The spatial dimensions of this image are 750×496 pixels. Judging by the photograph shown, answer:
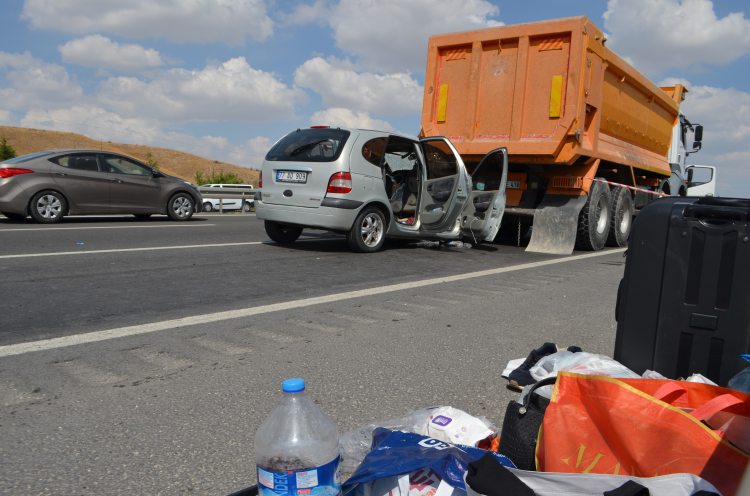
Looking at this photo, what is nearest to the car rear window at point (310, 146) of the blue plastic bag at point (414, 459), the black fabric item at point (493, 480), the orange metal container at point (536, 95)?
the orange metal container at point (536, 95)

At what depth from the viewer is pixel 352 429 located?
7.71 feet

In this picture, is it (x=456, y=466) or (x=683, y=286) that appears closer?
(x=456, y=466)

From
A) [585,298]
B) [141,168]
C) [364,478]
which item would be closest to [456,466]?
[364,478]

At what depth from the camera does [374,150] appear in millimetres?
7750

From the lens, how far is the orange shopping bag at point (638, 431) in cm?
158

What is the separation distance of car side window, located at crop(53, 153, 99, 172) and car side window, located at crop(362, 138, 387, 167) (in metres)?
6.35

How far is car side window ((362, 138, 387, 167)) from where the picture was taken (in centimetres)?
759

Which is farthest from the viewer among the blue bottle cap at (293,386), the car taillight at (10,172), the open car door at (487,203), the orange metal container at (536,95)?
the car taillight at (10,172)

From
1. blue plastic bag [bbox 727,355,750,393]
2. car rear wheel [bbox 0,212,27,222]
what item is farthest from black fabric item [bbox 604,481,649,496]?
car rear wheel [bbox 0,212,27,222]

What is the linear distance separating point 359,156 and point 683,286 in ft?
17.9

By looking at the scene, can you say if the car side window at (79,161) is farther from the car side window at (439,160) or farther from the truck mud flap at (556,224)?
the truck mud flap at (556,224)

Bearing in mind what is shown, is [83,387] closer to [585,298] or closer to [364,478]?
[364,478]

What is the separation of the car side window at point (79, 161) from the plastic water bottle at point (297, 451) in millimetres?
10587

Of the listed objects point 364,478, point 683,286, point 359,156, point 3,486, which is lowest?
point 3,486
